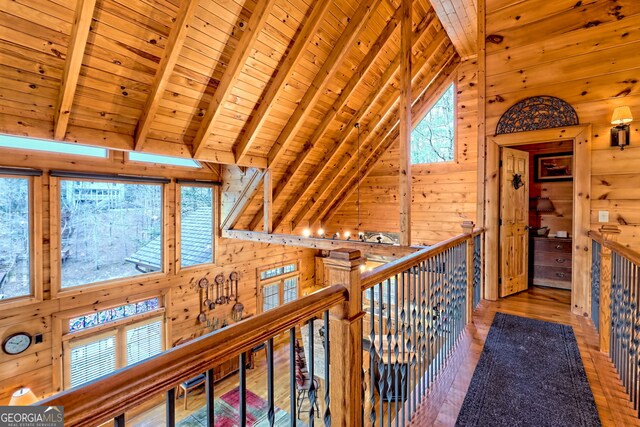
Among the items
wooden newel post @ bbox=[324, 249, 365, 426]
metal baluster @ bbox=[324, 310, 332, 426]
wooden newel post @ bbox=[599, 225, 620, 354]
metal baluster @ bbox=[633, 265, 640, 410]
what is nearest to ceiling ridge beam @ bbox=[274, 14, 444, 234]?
wooden newel post @ bbox=[599, 225, 620, 354]

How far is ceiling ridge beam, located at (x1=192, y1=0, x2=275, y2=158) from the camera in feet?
10.8

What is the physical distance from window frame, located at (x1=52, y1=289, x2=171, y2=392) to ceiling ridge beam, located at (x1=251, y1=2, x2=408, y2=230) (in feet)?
9.86

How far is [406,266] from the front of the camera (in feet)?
5.93

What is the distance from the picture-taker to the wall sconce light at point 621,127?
10.2ft

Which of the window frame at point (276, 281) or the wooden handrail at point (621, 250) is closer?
the wooden handrail at point (621, 250)

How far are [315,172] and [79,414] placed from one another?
19.8 feet

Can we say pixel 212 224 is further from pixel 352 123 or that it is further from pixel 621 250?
pixel 621 250

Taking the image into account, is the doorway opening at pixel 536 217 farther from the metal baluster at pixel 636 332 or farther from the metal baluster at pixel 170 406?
the metal baluster at pixel 170 406

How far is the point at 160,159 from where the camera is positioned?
547 cm

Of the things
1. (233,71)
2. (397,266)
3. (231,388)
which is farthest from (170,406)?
(231,388)

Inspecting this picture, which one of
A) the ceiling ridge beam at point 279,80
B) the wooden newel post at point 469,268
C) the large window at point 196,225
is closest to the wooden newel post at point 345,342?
the wooden newel post at point 469,268

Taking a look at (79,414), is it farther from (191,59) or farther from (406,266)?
(191,59)

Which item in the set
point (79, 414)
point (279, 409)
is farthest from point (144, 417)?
point (79, 414)

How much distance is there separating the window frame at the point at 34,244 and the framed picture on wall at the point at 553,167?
7.65m
